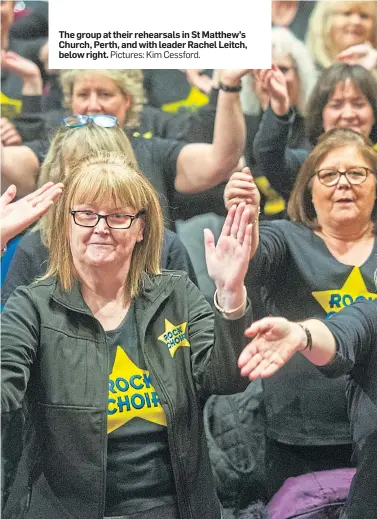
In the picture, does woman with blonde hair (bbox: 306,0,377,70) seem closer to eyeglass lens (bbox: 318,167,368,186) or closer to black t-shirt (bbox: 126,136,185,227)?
eyeglass lens (bbox: 318,167,368,186)

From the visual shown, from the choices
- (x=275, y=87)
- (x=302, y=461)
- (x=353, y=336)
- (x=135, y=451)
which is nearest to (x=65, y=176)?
(x=275, y=87)

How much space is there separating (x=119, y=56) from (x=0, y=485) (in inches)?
45.2

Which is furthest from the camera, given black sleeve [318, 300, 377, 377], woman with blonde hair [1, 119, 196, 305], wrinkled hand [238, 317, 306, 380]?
woman with blonde hair [1, 119, 196, 305]

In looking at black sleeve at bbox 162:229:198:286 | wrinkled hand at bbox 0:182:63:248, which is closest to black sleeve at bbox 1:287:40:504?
wrinkled hand at bbox 0:182:63:248

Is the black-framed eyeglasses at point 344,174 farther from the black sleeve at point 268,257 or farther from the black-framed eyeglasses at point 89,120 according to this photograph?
the black-framed eyeglasses at point 89,120

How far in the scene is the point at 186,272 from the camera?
1688 millimetres

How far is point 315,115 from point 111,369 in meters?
0.86

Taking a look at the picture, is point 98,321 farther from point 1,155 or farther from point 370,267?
point 370,267

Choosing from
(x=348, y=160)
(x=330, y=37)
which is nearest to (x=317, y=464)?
(x=348, y=160)

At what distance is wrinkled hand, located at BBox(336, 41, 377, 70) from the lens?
1.77 metres

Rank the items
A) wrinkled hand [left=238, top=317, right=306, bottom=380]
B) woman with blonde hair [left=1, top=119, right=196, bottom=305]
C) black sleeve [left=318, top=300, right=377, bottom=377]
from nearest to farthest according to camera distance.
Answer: wrinkled hand [left=238, top=317, right=306, bottom=380], black sleeve [left=318, top=300, right=377, bottom=377], woman with blonde hair [left=1, top=119, right=196, bottom=305]

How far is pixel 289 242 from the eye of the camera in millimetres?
1726

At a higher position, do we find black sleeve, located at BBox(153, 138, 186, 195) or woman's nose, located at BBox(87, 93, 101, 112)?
woman's nose, located at BBox(87, 93, 101, 112)
